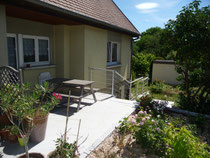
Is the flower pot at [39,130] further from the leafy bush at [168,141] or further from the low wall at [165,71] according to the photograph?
the low wall at [165,71]

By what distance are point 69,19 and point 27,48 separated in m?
1.87

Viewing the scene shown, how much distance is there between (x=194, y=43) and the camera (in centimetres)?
557

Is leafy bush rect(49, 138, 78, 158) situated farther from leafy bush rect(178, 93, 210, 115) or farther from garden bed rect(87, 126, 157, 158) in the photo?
leafy bush rect(178, 93, 210, 115)

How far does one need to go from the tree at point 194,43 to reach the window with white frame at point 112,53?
385cm

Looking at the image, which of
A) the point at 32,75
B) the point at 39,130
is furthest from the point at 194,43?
the point at 32,75

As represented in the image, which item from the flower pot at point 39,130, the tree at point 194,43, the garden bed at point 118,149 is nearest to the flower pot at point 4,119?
the flower pot at point 39,130

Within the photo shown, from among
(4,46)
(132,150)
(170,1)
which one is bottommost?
(132,150)

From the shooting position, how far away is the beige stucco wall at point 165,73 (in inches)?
671

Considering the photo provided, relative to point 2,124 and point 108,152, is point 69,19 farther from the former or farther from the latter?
point 108,152

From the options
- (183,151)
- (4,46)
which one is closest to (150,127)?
(183,151)

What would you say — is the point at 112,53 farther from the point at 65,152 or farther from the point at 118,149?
the point at 65,152

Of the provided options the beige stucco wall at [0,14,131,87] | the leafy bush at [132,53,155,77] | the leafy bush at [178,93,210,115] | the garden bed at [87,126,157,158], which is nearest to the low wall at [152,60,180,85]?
the leafy bush at [132,53,155,77]

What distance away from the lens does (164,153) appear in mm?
3006

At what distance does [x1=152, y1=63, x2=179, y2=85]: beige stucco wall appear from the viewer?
1704cm
